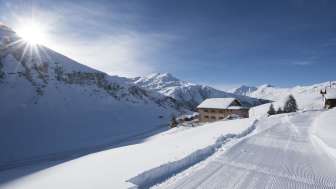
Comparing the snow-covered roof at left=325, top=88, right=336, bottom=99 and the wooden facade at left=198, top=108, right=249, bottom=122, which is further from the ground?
the snow-covered roof at left=325, top=88, right=336, bottom=99

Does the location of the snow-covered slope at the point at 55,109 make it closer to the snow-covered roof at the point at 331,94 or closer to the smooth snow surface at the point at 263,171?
the smooth snow surface at the point at 263,171

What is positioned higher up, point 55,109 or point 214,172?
point 55,109

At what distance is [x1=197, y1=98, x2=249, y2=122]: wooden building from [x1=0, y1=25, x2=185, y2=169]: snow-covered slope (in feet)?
61.2

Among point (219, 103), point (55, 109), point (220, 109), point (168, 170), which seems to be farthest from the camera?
point (55, 109)

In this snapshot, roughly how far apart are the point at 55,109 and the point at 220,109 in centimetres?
4839

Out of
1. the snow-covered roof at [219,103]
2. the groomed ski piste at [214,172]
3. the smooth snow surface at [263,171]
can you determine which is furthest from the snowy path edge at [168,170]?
the snow-covered roof at [219,103]

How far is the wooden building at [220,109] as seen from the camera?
57562mm

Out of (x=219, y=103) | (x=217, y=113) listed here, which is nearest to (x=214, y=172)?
(x=217, y=113)

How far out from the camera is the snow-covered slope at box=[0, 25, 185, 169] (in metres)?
44.3

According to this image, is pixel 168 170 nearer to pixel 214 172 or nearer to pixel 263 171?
pixel 214 172

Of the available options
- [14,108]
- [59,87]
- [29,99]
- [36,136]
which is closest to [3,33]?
[59,87]

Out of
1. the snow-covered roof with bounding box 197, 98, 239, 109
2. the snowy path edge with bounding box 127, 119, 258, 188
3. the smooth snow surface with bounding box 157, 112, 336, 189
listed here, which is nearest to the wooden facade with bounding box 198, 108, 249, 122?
the snow-covered roof with bounding box 197, 98, 239, 109

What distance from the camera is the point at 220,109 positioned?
59.9 metres

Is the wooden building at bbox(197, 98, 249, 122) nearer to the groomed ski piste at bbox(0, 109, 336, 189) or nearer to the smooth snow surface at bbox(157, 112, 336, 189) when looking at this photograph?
the smooth snow surface at bbox(157, 112, 336, 189)
